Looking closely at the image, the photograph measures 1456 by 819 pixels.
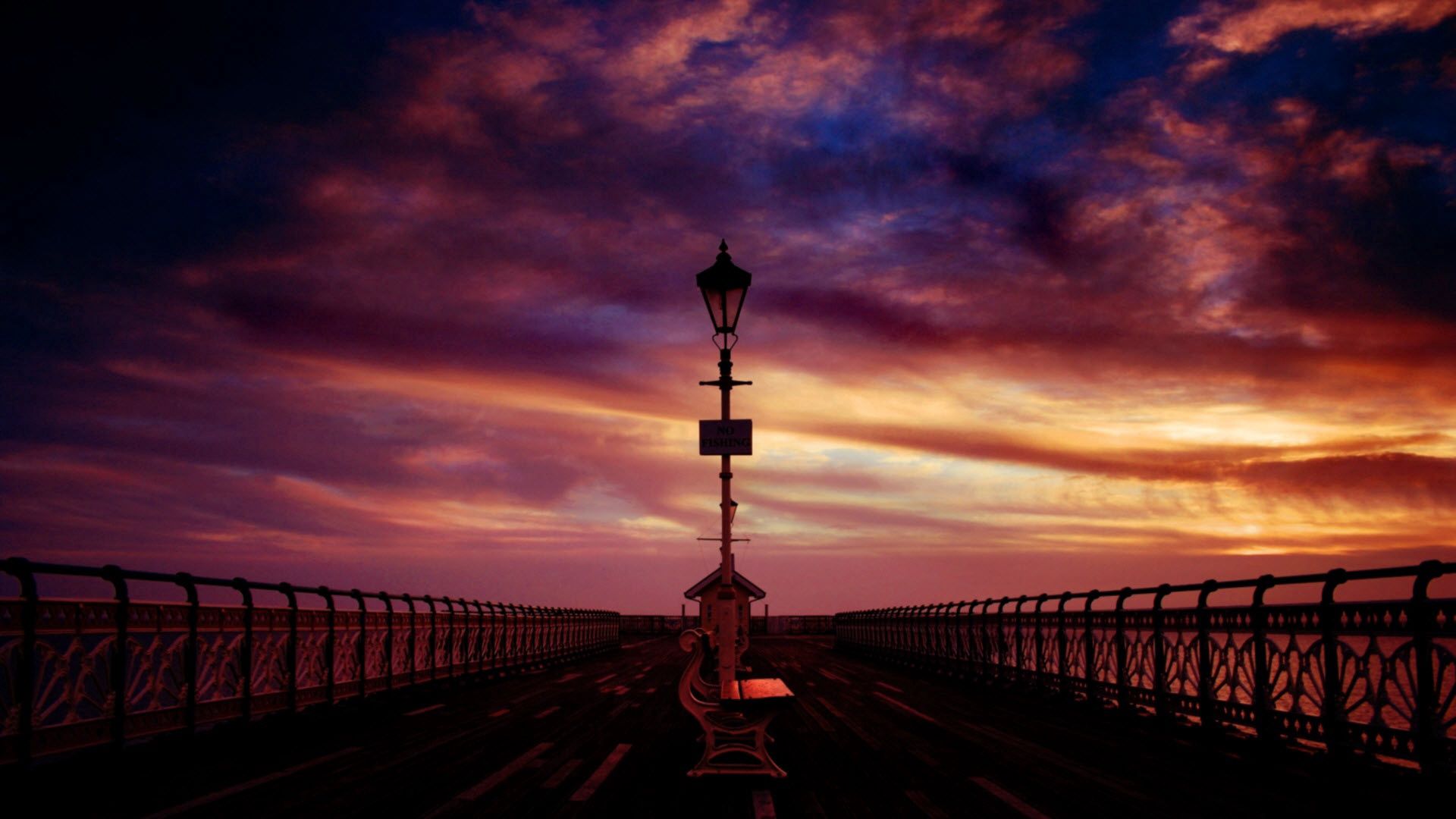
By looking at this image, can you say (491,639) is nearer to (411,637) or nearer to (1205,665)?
(411,637)

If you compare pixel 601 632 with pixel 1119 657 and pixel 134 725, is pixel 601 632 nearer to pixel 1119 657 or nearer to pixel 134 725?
pixel 1119 657

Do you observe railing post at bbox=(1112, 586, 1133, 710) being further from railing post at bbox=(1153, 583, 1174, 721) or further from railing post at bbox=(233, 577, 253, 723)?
railing post at bbox=(233, 577, 253, 723)

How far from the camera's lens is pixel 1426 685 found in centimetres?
963

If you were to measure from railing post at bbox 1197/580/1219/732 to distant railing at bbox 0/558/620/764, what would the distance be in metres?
13.3

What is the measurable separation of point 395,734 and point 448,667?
1257 cm

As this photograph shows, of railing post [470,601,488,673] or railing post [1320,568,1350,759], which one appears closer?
railing post [1320,568,1350,759]

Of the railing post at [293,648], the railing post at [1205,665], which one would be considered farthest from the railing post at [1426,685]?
the railing post at [293,648]

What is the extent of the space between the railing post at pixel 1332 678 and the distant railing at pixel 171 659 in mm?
12914

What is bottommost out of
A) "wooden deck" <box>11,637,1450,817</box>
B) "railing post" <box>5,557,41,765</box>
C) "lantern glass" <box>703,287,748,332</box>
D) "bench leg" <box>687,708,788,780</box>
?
"wooden deck" <box>11,637,1450,817</box>

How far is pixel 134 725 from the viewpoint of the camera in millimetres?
11820

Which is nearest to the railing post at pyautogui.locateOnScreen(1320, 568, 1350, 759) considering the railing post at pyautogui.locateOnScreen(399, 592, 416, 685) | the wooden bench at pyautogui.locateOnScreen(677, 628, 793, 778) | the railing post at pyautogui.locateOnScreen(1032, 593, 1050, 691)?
the wooden bench at pyautogui.locateOnScreen(677, 628, 793, 778)

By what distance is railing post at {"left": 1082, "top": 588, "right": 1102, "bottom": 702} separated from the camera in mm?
19594

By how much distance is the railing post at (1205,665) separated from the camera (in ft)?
48.1

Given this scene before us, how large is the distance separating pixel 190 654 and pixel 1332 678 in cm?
1335
